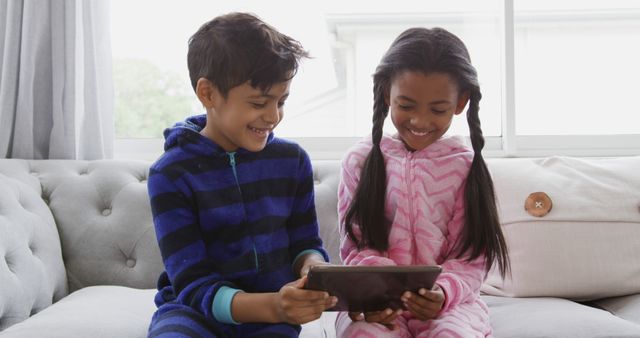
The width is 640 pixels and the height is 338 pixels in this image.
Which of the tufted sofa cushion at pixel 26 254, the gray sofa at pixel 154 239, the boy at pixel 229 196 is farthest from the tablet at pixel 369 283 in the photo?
the tufted sofa cushion at pixel 26 254

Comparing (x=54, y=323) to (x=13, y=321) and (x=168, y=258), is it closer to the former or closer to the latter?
(x=13, y=321)

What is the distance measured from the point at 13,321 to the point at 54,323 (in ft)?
0.58

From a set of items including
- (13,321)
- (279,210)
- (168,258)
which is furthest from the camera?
(13,321)

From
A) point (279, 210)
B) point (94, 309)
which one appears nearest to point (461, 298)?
point (279, 210)

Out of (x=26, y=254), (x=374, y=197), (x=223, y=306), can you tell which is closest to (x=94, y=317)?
(x=26, y=254)

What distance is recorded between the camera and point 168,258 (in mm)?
1528

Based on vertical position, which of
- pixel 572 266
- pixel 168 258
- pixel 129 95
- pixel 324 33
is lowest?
pixel 572 266

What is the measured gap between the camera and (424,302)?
146cm

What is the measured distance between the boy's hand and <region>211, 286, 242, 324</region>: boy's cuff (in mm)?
112

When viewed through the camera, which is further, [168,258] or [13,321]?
[13,321]

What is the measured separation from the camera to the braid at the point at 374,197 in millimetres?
1704

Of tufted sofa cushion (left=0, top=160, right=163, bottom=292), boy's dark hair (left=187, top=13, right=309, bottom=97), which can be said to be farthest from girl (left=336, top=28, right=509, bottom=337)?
tufted sofa cushion (left=0, top=160, right=163, bottom=292)

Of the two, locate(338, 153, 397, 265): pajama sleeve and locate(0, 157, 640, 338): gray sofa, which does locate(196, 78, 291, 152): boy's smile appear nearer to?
locate(338, 153, 397, 265): pajama sleeve

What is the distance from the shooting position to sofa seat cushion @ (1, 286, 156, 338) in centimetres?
161
